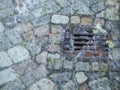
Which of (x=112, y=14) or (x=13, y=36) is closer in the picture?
(x=13, y=36)

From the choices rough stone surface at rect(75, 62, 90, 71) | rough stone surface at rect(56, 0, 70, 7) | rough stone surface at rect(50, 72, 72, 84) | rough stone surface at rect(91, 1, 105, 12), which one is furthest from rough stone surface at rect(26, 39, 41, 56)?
rough stone surface at rect(91, 1, 105, 12)

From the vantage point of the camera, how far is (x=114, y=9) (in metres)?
4.12

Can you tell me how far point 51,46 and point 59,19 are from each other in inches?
14.6

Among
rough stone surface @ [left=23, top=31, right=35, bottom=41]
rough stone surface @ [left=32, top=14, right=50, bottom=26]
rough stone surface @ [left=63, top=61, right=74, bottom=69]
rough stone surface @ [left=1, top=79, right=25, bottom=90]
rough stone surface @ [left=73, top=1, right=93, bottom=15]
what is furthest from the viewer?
rough stone surface @ [left=73, top=1, right=93, bottom=15]

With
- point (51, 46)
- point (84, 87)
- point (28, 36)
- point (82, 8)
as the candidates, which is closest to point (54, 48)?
point (51, 46)

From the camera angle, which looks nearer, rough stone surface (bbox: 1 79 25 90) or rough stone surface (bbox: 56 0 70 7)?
rough stone surface (bbox: 1 79 25 90)

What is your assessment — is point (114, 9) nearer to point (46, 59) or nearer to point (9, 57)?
point (46, 59)

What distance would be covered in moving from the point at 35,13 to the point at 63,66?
29.7 inches

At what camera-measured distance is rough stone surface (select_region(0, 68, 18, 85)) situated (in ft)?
11.5

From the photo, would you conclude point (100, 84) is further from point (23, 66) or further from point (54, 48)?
point (23, 66)

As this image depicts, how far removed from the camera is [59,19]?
393cm

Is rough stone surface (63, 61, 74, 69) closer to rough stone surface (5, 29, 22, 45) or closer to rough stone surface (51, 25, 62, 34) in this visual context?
rough stone surface (51, 25, 62, 34)

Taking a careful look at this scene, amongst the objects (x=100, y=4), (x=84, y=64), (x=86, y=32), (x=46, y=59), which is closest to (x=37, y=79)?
(x=46, y=59)

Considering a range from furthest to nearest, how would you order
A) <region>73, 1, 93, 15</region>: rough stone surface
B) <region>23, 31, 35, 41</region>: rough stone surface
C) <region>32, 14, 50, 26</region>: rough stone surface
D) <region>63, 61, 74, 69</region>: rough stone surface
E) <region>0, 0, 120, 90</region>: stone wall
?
<region>73, 1, 93, 15</region>: rough stone surface
<region>32, 14, 50, 26</region>: rough stone surface
<region>23, 31, 35, 41</region>: rough stone surface
<region>63, 61, 74, 69</region>: rough stone surface
<region>0, 0, 120, 90</region>: stone wall
